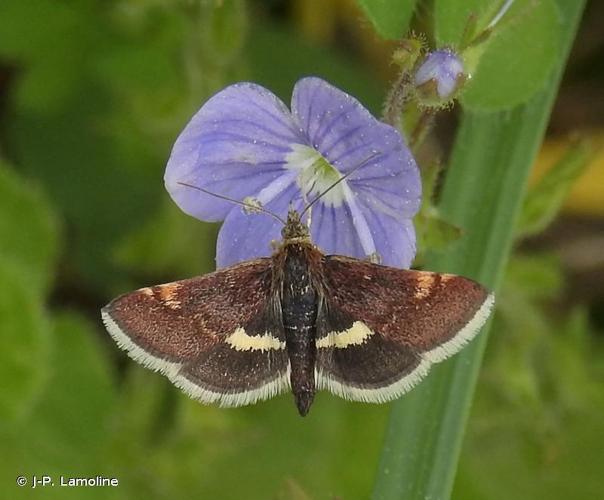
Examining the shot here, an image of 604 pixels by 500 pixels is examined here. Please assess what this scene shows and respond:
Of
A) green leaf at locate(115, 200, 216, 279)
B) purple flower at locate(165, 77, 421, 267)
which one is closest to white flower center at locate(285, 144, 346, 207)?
purple flower at locate(165, 77, 421, 267)

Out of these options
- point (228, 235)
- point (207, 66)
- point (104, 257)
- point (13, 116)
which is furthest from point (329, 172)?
point (13, 116)

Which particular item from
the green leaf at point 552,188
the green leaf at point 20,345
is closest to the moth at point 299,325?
the green leaf at point 552,188

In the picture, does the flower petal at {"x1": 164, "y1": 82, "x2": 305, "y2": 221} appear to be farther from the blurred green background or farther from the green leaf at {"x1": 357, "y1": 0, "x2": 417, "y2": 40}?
the blurred green background

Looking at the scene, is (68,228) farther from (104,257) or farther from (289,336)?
(289,336)

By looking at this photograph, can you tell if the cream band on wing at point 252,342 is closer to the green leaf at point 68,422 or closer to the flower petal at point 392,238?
the flower petal at point 392,238

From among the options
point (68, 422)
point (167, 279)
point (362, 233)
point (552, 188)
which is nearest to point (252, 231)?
point (362, 233)
